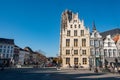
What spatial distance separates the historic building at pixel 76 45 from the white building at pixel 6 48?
4176cm

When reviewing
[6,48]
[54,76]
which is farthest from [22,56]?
[54,76]

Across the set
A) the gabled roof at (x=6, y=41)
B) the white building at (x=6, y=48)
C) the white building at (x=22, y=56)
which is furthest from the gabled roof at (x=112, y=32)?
the white building at (x=22, y=56)

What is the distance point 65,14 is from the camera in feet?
298

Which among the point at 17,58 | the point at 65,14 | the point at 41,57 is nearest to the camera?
the point at 65,14

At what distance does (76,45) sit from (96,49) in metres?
6.52

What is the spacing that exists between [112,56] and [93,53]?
239 inches

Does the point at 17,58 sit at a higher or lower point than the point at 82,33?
lower

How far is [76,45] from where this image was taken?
6119cm

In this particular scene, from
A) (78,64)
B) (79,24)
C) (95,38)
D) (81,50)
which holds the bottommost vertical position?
(78,64)

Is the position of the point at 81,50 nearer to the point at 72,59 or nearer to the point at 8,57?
the point at 72,59

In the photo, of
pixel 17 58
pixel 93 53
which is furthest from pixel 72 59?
pixel 17 58

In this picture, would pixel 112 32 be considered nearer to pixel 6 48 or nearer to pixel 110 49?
pixel 110 49

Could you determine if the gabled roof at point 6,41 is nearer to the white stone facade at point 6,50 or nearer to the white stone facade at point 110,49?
the white stone facade at point 6,50

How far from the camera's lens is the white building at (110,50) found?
59656mm
